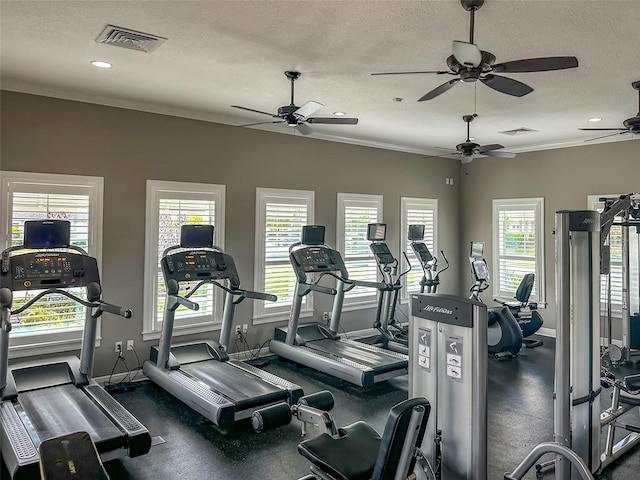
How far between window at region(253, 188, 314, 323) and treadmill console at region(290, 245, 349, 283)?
1.86 feet

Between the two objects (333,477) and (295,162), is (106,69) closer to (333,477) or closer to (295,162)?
(295,162)

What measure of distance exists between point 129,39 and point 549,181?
6.43m

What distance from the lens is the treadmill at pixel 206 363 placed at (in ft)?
13.2

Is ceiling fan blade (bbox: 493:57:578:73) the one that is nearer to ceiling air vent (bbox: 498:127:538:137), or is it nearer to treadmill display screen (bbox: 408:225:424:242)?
ceiling air vent (bbox: 498:127:538:137)

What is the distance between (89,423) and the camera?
3432 millimetres

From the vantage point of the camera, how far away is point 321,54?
11.8ft

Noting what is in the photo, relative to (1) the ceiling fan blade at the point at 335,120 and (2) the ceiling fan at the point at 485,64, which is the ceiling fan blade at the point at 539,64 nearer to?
(2) the ceiling fan at the point at 485,64

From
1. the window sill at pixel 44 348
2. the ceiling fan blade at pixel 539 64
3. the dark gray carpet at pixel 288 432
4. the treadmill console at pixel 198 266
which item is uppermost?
the ceiling fan blade at pixel 539 64

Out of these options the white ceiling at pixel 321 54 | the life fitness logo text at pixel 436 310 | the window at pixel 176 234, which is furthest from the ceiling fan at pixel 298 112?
the life fitness logo text at pixel 436 310

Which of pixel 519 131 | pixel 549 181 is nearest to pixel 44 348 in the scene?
pixel 519 131

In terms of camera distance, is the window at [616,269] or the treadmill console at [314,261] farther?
the window at [616,269]

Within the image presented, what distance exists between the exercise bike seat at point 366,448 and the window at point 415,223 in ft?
17.5

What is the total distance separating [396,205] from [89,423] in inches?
216

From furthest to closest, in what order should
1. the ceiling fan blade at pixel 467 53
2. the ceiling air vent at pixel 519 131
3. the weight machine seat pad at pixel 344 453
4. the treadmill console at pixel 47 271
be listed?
the ceiling air vent at pixel 519 131 < the treadmill console at pixel 47 271 < the ceiling fan blade at pixel 467 53 < the weight machine seat pad at pixel 344 453
